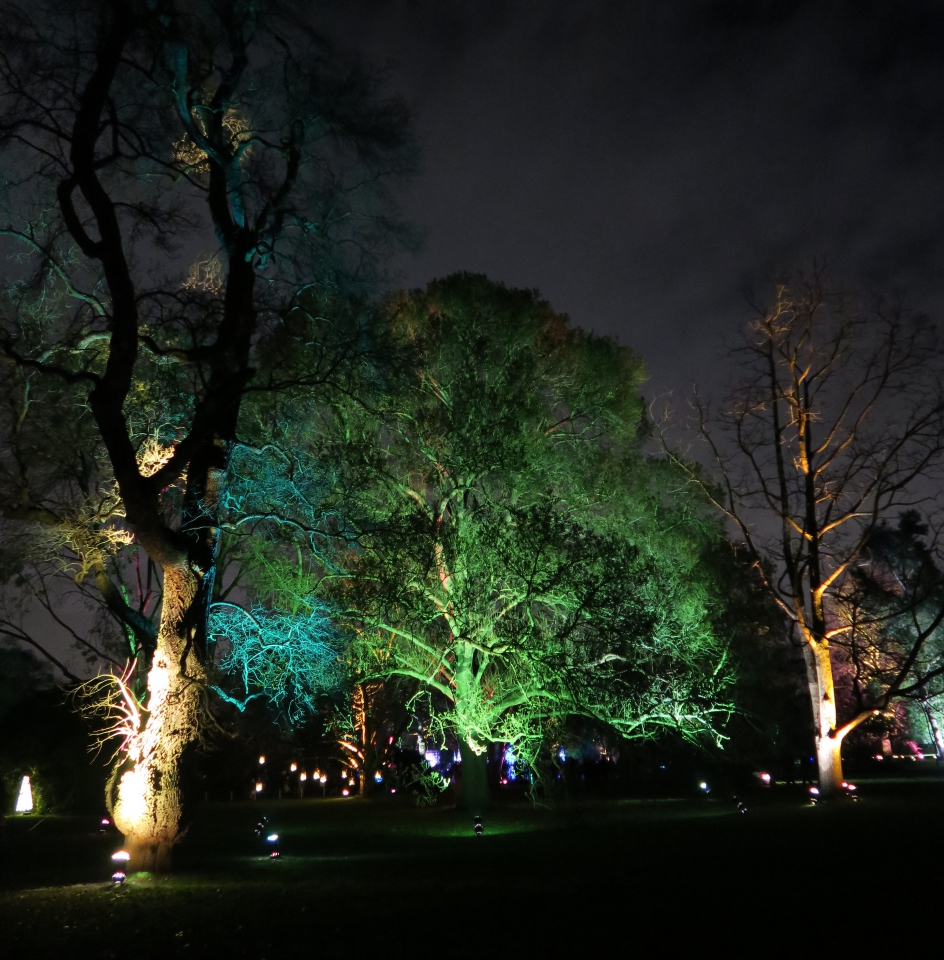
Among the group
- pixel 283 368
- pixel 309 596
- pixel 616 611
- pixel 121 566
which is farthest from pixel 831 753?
pixel 121 566

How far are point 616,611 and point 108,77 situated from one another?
454 inches

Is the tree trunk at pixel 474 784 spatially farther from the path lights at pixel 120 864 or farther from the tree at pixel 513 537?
the path lights at pixel 120 864

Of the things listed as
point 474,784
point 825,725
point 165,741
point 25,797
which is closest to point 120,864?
point 165,741

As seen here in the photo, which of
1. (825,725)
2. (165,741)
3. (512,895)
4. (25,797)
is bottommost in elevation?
(25,797)

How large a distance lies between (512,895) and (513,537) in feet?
27.1

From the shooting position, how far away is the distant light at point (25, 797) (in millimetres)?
27891

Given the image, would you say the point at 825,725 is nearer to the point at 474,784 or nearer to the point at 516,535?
the point at 474,784

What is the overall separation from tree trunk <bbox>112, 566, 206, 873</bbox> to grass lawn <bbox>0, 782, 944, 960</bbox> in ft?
2.05

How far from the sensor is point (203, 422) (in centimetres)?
1105

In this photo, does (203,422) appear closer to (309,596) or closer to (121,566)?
(309,596)

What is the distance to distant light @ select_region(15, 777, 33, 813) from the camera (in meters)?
27.9

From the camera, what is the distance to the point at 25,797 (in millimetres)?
28094

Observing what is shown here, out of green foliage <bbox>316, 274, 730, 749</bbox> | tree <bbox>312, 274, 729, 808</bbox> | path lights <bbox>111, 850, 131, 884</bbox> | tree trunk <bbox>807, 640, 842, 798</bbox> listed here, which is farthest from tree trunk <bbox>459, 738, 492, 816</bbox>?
path lights <bbox>111, 850, 131, 884</bbox>

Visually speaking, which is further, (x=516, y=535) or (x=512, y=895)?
(x=516, y=535)
